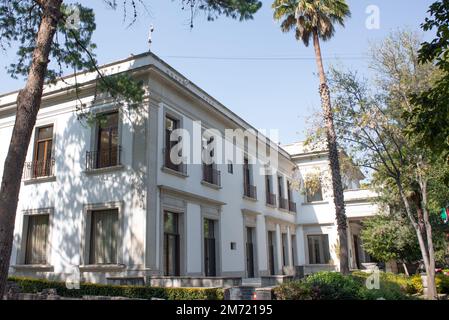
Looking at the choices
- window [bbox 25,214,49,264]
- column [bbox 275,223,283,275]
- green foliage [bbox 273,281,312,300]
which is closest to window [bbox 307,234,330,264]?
column [bbox 275,223,283,275]

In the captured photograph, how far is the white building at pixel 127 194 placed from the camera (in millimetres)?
14227

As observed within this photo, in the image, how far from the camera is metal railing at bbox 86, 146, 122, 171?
15406 millimetres

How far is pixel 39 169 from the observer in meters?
17.0

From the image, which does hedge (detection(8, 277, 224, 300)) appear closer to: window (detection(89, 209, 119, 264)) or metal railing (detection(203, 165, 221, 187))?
window (detection(89, 209, 119, 264))

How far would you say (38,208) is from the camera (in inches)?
646

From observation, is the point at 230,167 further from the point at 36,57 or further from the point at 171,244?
Result: the point at 36,57

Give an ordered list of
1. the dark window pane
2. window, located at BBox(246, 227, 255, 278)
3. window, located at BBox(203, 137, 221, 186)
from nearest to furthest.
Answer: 1. the dark window pane
2. window, located at BBox(203, 137, 221, 186)
3. window, located at BBox(246, 227, 255, 278)

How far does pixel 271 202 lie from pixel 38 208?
1398 cm

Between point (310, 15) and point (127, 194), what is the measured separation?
37.0 ft

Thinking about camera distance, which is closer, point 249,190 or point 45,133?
point 45,133

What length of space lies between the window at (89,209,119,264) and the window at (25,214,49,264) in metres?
2.49

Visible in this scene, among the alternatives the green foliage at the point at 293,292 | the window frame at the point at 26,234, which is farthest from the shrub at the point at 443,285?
the window frame at the point at 26,234

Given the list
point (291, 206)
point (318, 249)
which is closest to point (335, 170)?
point (291, 206)

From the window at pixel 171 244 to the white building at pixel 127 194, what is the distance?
0.04 meters
